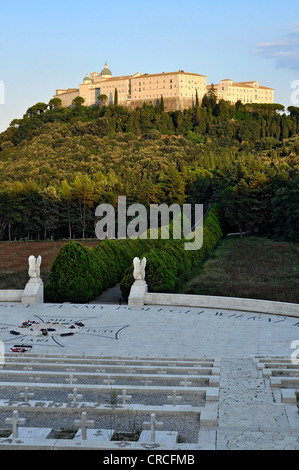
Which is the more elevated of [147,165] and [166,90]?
[166,90]

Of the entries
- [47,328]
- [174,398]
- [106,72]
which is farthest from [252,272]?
[106,72]

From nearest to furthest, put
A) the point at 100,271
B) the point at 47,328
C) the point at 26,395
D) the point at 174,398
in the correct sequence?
the point at 174,398 < the point at 26,395 < the point at 47,328 < the point at 100,271

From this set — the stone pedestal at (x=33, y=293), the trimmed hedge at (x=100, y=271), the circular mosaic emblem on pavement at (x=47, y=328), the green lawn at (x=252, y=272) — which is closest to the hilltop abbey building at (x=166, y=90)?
the green lawn at (x=252, y=272)

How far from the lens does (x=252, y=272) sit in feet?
111

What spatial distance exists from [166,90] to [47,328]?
125 metres

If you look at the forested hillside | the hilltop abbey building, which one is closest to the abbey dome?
the hilltop abbey building

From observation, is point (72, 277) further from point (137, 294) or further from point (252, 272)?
point (252, 272)

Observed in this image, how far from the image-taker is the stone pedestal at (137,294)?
22906mm

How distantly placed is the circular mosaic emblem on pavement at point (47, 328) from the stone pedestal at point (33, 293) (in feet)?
11.1

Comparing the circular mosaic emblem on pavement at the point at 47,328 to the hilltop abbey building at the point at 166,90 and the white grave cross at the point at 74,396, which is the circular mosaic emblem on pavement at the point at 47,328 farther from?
the hilltop abbey building at the point at 166,90

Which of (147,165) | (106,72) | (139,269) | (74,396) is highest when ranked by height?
(106,72)

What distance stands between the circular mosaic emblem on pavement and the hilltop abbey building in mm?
121444
